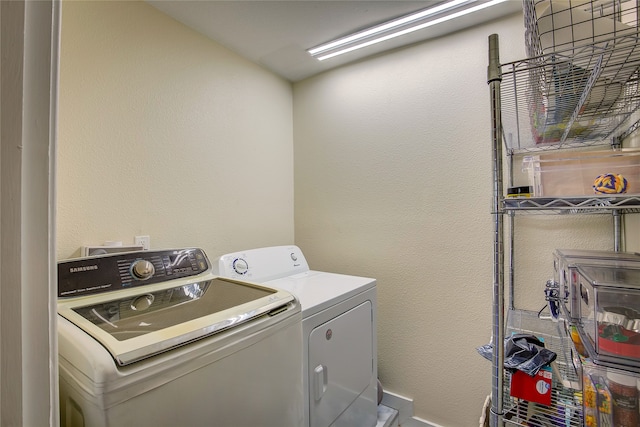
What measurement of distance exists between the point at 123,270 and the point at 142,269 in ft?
0.21

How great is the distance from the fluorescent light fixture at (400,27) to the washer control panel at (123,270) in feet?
5.23

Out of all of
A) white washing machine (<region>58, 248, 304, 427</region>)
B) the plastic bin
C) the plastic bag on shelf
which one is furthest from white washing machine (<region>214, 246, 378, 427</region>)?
the plastic bin

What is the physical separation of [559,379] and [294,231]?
184 cm

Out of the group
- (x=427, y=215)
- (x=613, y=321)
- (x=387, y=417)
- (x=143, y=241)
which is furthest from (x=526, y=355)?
(x=143, y=241)

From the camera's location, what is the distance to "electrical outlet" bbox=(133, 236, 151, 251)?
57.2 inches

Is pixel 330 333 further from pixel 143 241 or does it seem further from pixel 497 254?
pixel 143 241

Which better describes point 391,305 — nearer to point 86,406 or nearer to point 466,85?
point 466,85

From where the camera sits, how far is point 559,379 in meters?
1.00

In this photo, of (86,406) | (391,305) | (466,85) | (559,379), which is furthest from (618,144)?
(86,406)

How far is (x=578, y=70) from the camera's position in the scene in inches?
30.7

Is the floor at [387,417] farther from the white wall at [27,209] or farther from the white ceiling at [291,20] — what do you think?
the white ceiling at [291,20]

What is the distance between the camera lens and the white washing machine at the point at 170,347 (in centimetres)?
60

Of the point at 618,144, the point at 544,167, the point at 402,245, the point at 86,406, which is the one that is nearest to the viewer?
the point at 86,406

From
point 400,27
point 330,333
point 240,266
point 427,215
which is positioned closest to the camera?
point 330,333
